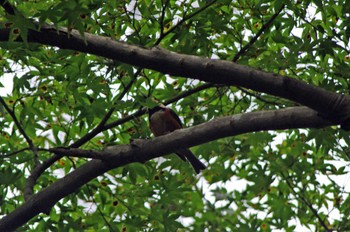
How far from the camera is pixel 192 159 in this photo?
7.64 metres

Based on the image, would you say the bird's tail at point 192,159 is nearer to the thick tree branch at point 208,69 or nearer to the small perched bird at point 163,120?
the small perched bird at point 163,120

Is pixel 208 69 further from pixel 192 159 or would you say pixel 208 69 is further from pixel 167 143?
pixel 192 159

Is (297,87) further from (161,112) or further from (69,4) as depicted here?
(161,112)

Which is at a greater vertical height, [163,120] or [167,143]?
[163,120]

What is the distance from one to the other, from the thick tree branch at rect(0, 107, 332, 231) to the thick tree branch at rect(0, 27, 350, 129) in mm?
123

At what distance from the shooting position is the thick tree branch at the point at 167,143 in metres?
4.25

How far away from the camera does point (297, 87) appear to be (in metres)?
4.18

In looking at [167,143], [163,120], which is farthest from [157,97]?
[167,143]

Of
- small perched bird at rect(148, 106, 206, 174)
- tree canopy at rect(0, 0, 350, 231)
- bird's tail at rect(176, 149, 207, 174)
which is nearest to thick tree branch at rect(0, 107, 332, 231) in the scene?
tree canopy at rect(0, 0, 350, 231)

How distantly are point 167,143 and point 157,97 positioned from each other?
257cm

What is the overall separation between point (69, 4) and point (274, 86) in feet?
4.74

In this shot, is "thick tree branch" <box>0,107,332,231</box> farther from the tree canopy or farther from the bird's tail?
the bird's tail

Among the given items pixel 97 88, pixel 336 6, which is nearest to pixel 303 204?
pixel 336 6

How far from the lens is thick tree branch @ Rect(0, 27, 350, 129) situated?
4164 millimetres
